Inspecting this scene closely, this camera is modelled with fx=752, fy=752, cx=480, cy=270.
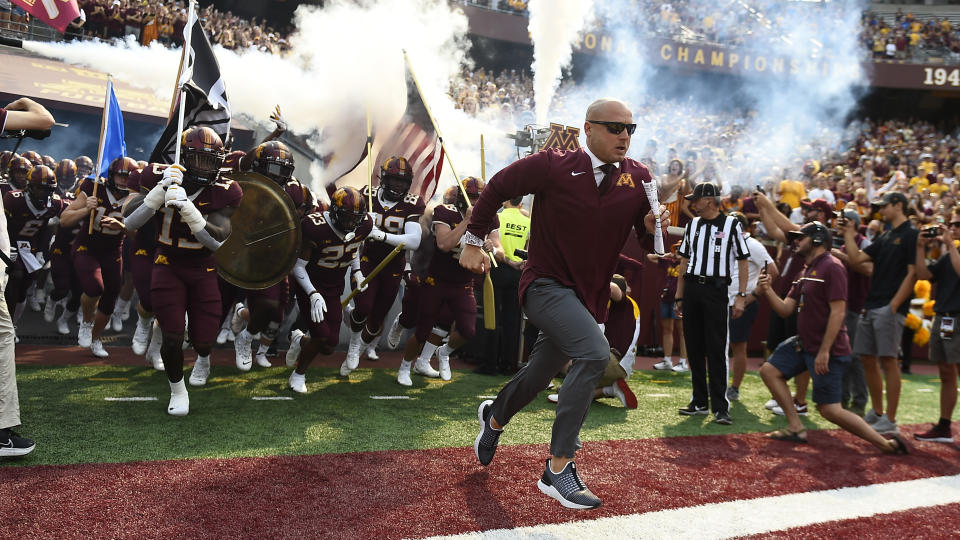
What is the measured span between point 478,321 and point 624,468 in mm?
4187

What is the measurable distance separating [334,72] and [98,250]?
4.29m

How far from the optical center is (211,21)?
672 inches

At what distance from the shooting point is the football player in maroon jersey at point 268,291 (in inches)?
262

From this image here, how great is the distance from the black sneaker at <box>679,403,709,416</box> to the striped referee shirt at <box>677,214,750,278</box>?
3.93ft

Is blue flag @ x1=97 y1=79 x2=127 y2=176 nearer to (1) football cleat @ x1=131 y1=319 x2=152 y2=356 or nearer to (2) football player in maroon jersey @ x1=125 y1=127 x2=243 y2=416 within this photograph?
(1) football cleat @ x1=131 y1=319 x2=152 y2=356

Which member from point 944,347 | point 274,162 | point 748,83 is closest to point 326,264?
point 274,162

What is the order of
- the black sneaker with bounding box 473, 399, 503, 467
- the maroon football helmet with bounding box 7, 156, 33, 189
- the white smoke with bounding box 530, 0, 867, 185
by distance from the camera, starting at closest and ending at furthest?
1. the black sneaker with bounding box 473, 399, 503, 467
2. the maroon football helmet with bounding box 7, 156, 33, 189
3. the white smoke with bounding box 530, 0, 867, 185

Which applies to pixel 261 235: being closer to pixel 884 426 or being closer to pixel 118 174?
pixel 118 174

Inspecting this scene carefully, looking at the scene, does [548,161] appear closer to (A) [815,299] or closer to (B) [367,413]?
(B) [367,413]

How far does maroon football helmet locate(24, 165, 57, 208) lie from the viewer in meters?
7.46

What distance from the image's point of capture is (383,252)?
7438 millimetres

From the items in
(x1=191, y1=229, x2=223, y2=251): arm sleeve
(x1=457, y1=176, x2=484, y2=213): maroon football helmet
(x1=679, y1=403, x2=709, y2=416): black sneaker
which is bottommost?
(x1=679, y1=403, x2=709, y2=416): black sneaker

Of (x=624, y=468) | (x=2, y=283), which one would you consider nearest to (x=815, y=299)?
(x=624, y=468)

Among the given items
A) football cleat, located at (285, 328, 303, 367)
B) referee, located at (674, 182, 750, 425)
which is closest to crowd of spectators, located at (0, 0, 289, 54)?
football cleat, located at (285, 328, 303, 367)
